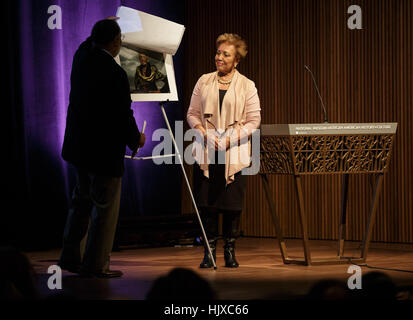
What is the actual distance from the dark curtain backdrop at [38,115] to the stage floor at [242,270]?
0.31 m

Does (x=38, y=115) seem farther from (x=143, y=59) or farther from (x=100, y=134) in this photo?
(x=100, y=134)

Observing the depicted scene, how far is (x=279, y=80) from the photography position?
21.2ft

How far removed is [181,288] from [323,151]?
94.2 inches

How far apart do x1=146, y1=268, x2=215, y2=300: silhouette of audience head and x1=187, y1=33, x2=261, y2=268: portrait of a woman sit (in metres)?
2.30

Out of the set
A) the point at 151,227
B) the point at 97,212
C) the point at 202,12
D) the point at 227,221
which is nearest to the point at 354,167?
the point at 227,221

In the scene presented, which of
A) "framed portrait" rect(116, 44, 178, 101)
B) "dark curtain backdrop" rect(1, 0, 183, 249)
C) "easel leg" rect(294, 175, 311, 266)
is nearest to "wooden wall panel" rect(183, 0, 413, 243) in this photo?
"dark curtain backdrop" rect(1, 0, 183, 249)

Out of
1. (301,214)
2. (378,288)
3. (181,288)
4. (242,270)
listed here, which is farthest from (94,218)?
(378,288)

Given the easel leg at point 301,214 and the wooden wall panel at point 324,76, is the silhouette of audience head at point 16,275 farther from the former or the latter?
the wooden wall panel at point 324,76

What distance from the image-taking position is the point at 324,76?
20.3 feet

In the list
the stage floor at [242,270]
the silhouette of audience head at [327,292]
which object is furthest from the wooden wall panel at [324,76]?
the silhouette of audience head at [327,292]

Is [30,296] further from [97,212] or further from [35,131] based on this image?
[35,131]

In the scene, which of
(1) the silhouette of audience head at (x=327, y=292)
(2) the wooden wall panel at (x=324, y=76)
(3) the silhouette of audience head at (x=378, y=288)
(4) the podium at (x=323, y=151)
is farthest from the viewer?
(2) the wooden wall panel at (x=324, y=76)

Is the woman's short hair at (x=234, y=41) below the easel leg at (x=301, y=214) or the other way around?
the other way around

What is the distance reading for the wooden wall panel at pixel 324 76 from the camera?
18.9 feet
